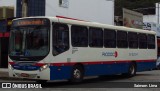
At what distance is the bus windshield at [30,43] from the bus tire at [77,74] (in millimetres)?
2148

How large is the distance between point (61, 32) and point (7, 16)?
13.3m

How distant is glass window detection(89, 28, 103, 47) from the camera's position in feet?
65.7

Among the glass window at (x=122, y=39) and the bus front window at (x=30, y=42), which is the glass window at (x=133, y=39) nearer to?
the glass window at (x=122, y=39)

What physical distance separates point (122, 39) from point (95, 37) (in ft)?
10.4

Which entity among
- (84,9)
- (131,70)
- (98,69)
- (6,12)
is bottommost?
(131,70)

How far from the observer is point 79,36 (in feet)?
62.6

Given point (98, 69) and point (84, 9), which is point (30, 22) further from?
point (84, 9)

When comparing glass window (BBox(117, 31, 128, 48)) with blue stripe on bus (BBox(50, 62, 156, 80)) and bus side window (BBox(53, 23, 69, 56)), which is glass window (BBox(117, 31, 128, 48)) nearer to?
blue stripe on bus (BBox(50, 62, 156, 80))

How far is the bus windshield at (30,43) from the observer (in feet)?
56.0

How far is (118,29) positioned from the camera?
22.7 metres

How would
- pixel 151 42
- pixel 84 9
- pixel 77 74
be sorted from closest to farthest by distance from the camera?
1. pixel 77 74
2. pixel 151 42
3. pixel 84 9

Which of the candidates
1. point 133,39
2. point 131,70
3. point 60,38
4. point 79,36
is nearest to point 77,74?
point 79,36

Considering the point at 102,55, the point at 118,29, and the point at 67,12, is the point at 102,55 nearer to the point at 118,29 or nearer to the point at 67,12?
the point at 118,29

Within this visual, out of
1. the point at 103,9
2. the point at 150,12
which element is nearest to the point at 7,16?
the point at 103,9
